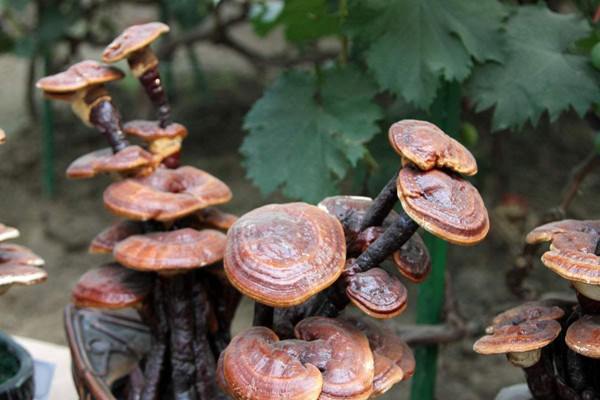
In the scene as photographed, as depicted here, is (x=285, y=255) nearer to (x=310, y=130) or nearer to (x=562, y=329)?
(x=562, y=329)

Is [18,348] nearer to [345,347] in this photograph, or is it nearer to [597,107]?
[345,347]

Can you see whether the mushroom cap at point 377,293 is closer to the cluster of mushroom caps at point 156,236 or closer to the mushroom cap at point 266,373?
the mushroom cap at point 266,373

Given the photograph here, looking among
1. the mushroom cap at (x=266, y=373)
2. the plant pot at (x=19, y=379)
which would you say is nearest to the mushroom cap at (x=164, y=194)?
the mushroom cap at (x=266, y=373)

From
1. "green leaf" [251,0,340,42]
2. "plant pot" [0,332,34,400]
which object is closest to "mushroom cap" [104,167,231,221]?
"plant pot" [0,332,34,400]

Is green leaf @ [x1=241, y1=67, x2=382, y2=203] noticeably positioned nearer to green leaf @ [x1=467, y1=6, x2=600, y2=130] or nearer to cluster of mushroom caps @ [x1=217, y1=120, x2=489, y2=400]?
green leaf @ [x1=467, y1=6, x2=600, y2=130]

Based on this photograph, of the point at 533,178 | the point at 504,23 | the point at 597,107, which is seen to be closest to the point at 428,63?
the point at 504,23

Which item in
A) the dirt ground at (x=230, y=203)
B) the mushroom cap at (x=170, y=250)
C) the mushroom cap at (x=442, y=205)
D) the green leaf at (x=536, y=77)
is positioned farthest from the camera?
the dirt ground at (x=230, y=203)
